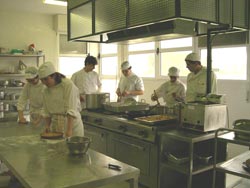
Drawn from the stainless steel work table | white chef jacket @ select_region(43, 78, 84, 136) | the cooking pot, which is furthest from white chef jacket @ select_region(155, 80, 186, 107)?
the stainless steel work table

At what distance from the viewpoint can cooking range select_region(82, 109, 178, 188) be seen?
2.79 meters

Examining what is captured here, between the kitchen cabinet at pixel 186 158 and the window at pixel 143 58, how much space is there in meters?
2.93

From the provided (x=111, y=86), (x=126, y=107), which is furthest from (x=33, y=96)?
(x=111, y=86)

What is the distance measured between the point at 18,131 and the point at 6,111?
10.2ft

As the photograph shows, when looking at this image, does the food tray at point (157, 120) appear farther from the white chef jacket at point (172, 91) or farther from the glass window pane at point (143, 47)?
the glass window pane at point (143, 47)

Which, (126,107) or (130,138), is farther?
(126,107)

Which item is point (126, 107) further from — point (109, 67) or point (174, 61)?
point (109, 67)

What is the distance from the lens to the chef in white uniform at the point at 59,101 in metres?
2.54

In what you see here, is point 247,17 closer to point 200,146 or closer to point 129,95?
point 200,146

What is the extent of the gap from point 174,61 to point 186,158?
2.80 metres

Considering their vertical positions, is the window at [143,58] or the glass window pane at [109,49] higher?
the glass window pane at [109,49]

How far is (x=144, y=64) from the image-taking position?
233 inches

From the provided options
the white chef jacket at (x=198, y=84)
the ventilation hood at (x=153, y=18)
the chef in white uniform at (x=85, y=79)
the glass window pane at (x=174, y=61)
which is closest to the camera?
the ventilation hood at (x=153, y=18)

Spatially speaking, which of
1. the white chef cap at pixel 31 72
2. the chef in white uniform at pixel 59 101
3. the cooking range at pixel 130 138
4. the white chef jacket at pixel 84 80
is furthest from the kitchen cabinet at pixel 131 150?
the white chef cap at pixel 31 72
